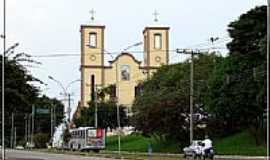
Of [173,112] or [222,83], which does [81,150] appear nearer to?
[173,112]

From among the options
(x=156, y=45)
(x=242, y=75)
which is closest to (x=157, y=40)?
(x=156, y=45)

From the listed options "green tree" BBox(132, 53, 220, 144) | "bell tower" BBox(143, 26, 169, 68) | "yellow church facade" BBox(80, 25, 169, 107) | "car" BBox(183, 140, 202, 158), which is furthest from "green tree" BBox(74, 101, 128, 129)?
→ "car" BBox(183, 140, 202, 158)

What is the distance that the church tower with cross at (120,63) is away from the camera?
469 ft

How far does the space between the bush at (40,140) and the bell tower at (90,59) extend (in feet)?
35.3

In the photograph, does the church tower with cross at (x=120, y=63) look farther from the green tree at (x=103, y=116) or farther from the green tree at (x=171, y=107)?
the green tree at (x=171, y=107)

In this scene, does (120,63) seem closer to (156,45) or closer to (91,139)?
(156,45)

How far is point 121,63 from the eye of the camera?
148250mm

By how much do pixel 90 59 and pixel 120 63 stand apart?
688cm

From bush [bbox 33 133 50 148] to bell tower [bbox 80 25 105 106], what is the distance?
10749 millimetres

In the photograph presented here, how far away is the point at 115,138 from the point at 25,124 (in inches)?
1324

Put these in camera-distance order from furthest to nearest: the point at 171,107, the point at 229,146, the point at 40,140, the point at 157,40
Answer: the point at 157,40 < the point at 40,140 < the point at 171,107 < the point at 229,146

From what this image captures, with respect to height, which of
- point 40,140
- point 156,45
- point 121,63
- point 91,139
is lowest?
point 40,140

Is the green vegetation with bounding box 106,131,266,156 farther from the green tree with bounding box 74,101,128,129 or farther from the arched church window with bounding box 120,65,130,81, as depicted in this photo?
the arched church window with bounding box 120,65,130,81

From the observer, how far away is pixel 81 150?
85812mm
